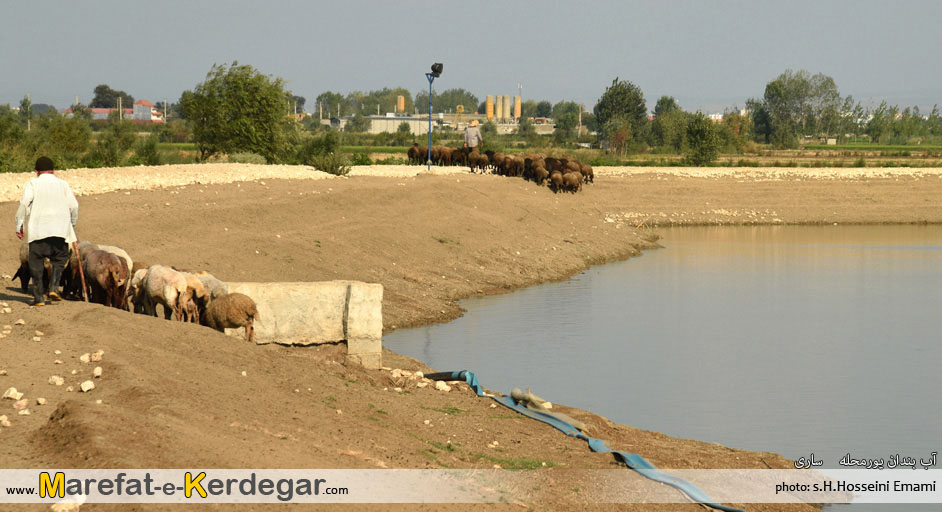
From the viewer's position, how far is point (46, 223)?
11883mm

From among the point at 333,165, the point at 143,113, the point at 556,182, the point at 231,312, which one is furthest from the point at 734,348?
the point at 143,113

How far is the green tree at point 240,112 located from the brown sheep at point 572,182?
11253 millimetres

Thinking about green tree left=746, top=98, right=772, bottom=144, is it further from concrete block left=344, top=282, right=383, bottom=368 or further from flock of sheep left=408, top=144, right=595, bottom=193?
concrete block left=344, top=282, right=383, bottom=368

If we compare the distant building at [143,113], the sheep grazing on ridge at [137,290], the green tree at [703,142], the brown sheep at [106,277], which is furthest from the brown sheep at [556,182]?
the distant building at [143,113]

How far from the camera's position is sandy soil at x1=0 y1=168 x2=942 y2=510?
7984 millimetres

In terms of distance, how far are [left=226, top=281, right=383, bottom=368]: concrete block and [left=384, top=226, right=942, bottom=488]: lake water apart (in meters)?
2.62

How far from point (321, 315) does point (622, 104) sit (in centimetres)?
8319

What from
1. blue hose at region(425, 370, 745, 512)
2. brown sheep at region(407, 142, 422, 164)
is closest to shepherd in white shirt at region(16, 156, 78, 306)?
blue hose at region(425, 370, 745, 512)

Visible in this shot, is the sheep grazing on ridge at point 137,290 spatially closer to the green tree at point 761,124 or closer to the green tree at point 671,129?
the green tree at point 671,129

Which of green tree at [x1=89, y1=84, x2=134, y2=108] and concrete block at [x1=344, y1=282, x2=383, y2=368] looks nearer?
concrete block at [x1=344, y1=282, x2=383, y2=368]

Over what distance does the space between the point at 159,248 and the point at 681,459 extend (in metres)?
11.3

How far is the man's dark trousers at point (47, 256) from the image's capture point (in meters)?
11.8

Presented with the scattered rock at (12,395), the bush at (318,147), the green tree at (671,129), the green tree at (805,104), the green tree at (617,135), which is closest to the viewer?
the scattered rock at (12,395)

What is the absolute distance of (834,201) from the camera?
142 ft
